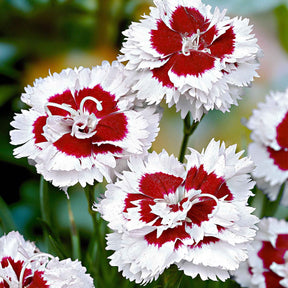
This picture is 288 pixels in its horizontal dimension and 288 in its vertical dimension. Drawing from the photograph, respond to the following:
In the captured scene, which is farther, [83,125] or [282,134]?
[282,134]

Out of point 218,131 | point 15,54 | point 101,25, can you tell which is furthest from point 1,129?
point 218,131

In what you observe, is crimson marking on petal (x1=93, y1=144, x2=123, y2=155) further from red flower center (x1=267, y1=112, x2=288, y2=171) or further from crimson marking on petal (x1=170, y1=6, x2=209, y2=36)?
red flower center (x1=267, y1=112, x2=288, y2=171)

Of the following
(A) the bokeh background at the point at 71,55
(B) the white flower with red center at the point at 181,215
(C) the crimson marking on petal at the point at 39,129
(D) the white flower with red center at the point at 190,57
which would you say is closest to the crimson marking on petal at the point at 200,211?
(B) the white flower with red center at the point at 181,215

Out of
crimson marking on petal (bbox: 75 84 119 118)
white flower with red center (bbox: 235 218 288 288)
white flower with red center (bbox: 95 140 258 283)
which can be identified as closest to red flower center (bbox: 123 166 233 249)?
white flower with red center (bbox: 95 140 258 283)

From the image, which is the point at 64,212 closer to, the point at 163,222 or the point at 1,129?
the point at 1,129

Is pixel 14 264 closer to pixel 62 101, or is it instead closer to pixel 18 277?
pixel 18 277

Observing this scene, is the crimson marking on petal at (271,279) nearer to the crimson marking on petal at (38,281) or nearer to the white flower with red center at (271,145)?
the white flower with red center at (271,145)

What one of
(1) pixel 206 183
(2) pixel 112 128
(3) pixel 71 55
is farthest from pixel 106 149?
(3) pixel 71 55
